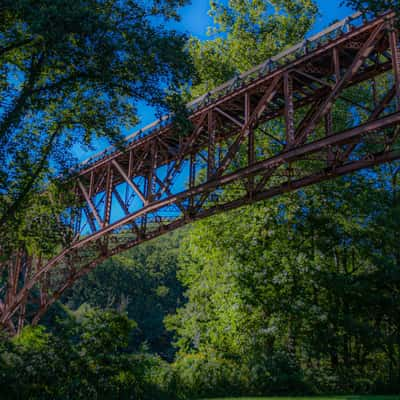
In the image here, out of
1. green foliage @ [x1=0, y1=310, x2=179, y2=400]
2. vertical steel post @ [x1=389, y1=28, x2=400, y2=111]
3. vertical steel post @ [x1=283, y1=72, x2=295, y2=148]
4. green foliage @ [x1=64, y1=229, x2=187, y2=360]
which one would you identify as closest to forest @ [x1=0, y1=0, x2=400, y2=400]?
green foliage @ [x1=0, y1=310, x2=179, y2=400]

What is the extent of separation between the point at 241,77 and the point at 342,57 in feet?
9.85

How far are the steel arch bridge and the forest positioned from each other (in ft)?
4.45

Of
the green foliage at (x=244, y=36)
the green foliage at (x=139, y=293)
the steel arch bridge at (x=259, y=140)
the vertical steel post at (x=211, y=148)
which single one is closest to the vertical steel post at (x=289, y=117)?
the steel arch bridge at (x=259, y=140)

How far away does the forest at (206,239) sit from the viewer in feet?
32.2

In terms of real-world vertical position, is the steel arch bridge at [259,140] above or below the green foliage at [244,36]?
below

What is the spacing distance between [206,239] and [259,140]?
223 inches

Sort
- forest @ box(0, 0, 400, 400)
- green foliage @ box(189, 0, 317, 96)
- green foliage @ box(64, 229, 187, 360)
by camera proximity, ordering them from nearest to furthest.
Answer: forest @ box(0, 0, 400, 400), green foliage @ box(189, 0, 317, 96), green foliage @ box(64, 229, 187, 360)

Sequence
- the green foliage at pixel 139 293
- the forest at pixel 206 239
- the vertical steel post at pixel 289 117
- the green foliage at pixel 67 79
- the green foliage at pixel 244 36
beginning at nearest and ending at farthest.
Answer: the green foliage at pixel 67 79, the forest at pixel 206 239, the vertical steel post at pixel 289 117, the green foliage at pixel 244 36, the green foliage at pixel 139 293

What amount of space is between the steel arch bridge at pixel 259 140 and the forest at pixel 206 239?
1.36m

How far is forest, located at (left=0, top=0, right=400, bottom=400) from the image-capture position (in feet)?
32.2

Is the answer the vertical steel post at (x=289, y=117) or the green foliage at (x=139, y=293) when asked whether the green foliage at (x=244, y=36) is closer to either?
the vertical steel post at (x=289, y=117)

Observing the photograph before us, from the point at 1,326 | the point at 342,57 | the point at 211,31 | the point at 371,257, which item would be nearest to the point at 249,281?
the point at 371,257

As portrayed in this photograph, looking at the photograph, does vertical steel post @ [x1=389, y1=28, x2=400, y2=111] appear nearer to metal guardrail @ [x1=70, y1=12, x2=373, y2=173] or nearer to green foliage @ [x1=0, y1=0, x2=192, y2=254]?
metal guardrail @ [x1=70, y1=12, x2=373, y2=173]

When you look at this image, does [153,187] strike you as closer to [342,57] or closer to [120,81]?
[120,81]
